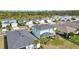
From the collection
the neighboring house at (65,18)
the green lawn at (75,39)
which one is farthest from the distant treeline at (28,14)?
the green lawn at (75,39)

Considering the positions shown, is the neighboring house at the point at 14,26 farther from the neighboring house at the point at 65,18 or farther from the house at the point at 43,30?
the neighboring house at the point at 65,18

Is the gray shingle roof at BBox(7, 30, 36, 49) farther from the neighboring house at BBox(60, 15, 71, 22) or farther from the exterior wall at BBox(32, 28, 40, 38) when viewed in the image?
the neighboring house at BBox(60, 15, 71, 22)

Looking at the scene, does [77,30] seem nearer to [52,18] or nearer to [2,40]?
[52,18]

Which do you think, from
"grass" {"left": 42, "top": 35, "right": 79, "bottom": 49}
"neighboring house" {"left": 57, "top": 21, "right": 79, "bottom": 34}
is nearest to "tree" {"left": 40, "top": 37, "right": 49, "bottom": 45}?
"grass" {"left": 42, "top": 35, "right": 79, "bottom": 49}

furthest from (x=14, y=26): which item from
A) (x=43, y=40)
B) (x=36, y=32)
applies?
(x=43, y=40)

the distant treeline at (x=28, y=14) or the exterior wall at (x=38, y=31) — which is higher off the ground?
the distant treeline at (x=28, y=14)

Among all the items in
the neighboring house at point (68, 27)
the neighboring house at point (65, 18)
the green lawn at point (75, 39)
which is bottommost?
the green lawn at point (75, 39)
